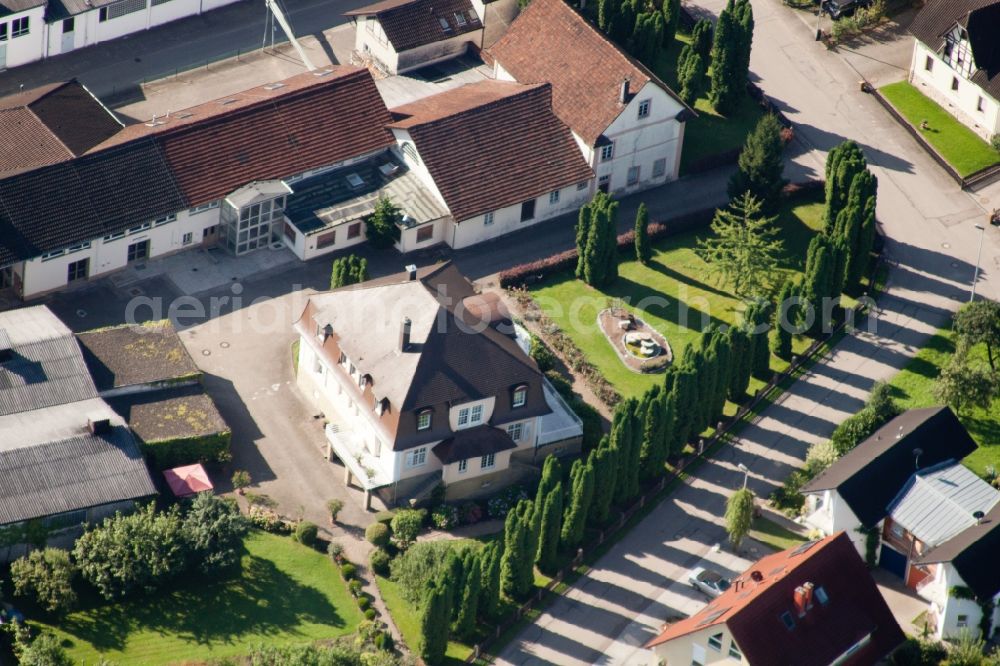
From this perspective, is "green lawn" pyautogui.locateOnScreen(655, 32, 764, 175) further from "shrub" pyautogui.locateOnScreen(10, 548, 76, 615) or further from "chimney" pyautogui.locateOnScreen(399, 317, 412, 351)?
"shrub" pyautogui.locateOnScreen(10, 548, 76, 615)

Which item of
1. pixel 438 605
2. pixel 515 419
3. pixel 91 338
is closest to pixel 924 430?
pixel 515 419

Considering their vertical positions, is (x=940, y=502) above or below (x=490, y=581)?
above

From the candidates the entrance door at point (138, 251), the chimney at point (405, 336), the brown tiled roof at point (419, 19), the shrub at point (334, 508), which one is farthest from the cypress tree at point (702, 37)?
the shrub at point (334, 508)

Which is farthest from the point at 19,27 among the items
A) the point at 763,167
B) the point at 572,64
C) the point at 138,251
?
the point at 763,167

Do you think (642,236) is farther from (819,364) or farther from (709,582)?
(709,582)

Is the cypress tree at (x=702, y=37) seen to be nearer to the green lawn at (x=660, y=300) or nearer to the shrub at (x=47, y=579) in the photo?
the green lawn at (x=660, y=300)

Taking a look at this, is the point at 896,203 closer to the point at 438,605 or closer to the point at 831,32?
the point at 831,32
